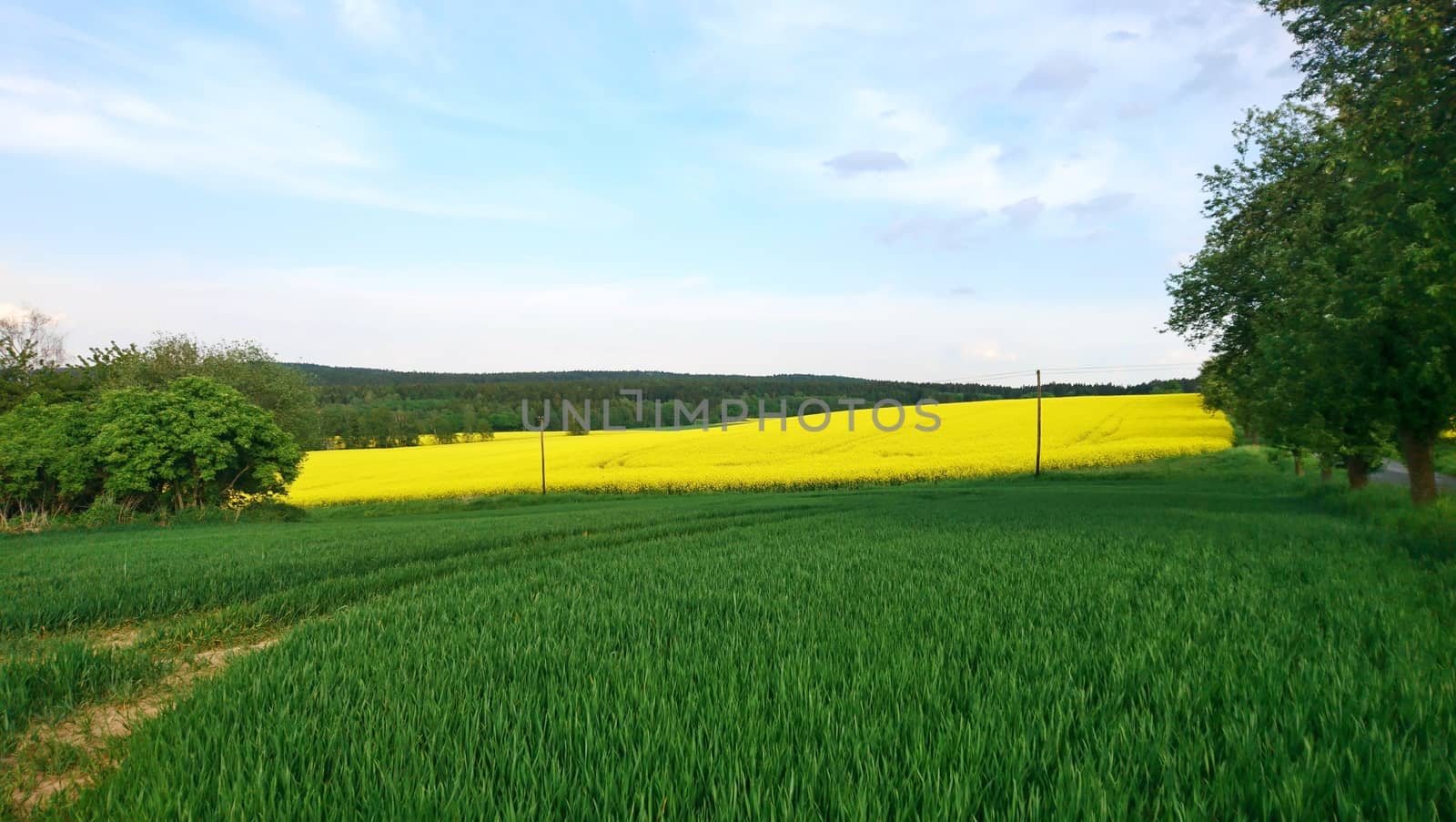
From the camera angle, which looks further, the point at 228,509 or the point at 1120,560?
the point at 228,509

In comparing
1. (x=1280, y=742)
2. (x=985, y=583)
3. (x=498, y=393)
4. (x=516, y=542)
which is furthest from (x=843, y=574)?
(x=498, y=393)

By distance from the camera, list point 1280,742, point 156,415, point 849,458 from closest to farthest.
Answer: point 1280,742 → point 156,415 → point 849,458

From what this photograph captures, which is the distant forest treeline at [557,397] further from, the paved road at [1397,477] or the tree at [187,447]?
the tree at [187,447]

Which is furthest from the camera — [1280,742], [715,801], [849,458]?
[849,458]

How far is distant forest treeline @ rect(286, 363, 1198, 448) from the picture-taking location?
84.2m

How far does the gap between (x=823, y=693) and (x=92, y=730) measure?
14.8 feet

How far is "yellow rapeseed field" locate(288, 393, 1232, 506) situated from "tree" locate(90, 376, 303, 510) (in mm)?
8158

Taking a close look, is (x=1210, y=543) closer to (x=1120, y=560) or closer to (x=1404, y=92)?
(x=1120, y=560)

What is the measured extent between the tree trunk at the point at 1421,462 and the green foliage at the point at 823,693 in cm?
979

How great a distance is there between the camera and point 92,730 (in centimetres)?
430

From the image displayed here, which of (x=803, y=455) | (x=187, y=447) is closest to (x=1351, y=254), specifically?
(x=803, y=455)

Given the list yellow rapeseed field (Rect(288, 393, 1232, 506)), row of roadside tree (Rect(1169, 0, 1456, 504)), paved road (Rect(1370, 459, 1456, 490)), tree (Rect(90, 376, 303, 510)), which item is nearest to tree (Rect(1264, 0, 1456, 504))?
row of roadside tree (Rect(1169, 0, 1456, 504))

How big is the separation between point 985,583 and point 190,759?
262 inches

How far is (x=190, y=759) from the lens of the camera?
10.5ft
